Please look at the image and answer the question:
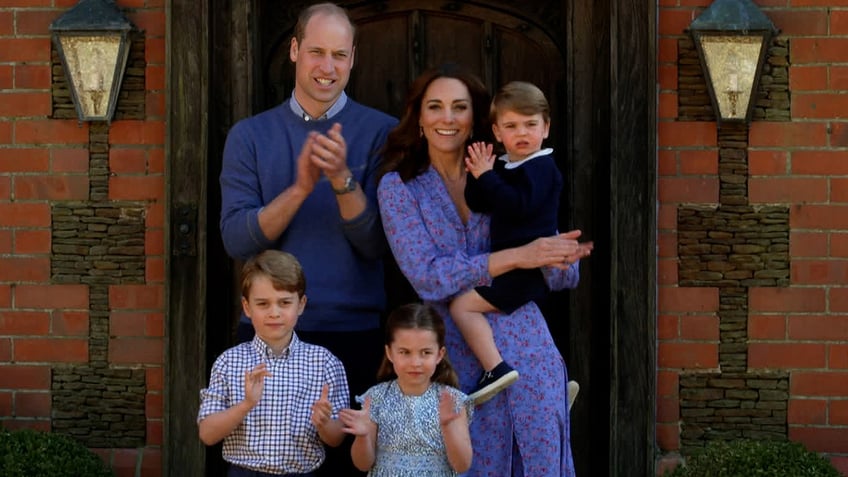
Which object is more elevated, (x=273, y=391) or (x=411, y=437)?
(x=273, y=391)

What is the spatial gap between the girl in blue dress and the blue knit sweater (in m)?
0.37

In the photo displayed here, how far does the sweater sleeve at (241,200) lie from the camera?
4.06m

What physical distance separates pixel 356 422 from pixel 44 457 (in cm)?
140

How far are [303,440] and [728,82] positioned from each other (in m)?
2.06

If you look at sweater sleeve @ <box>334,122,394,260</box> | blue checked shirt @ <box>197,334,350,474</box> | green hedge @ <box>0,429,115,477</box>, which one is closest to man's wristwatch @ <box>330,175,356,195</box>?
sweater sleeve @ <box>334,122,394,260</box>

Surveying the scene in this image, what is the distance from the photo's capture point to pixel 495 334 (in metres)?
3.96

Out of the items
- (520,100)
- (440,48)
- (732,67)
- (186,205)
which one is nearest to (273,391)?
(520,100)

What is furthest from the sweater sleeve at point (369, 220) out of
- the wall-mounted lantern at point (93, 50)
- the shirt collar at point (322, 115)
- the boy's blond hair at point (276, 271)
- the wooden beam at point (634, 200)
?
the wall-mounted lantern at point (93, 50)

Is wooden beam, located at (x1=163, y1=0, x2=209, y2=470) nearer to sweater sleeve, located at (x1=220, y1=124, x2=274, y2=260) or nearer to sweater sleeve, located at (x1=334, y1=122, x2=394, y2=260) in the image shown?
sweater sleeve, located at (x1=220, y1=124, x2=274, y2=260)

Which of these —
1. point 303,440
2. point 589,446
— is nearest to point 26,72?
point 303,440

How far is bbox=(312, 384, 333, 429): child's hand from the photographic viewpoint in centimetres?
367

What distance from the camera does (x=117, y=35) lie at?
15.8ft

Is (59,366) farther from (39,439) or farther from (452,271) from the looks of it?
(452,271)

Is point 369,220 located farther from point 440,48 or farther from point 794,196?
point 794,196
